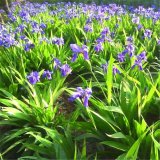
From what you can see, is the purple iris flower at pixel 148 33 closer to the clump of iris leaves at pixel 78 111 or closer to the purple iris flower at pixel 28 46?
the clump of iris leaves at pixel 78 111

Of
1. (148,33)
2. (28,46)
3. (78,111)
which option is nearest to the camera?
(78,111)

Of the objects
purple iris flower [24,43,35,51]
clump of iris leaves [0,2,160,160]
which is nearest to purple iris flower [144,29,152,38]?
clump of iris leaves [0,2,160,160]

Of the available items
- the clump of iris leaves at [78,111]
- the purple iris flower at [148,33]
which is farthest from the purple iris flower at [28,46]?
the purple iris flower at [148,33]

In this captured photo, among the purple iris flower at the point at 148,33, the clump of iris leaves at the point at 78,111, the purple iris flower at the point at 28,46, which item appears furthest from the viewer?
the purple iris flower at the point at 148,33

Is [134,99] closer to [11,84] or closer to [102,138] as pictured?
[102,138]

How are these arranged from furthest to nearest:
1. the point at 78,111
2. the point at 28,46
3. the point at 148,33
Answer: the point at 148,33, the point at 28,46, the point at 78,111

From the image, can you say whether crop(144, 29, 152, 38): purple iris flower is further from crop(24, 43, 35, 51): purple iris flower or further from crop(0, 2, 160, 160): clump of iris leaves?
crop(24, 43, 35, 51): purple iris flower

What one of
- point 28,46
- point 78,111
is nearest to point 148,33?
point 28,46


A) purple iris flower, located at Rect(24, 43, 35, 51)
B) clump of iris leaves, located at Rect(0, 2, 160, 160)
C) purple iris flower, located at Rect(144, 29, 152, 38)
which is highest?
purple iris flower, located at Rect(144, 29, 152, 38)

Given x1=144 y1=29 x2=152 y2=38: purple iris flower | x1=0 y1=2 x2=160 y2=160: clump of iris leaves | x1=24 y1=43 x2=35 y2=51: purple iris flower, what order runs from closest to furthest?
1. x1=0 y1=2 x2=160 y2=160: clump of iris leaves
2. x1=24 y1=43 x2=35 y2=51: purple iris flower
3. x1=144 y1=29 x2=152 y2=38: purple iris flower

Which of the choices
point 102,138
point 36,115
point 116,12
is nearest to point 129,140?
point 102,138

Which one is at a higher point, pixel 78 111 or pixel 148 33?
pixel 148 33

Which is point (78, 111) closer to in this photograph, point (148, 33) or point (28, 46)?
point (28, 46)
